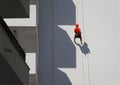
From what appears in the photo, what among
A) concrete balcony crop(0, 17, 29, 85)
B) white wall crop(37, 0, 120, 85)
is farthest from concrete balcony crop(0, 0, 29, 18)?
white wall crop(37, 0, 120, 85)

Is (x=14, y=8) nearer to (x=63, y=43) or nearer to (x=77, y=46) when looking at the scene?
(x=63, y=43)

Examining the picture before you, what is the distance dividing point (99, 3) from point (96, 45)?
2214 millimetres

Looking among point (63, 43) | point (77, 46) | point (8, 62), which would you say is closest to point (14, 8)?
point (8, 62)

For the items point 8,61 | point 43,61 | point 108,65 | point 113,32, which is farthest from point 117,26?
point 8,61

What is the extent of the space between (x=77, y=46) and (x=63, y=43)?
2.29ft

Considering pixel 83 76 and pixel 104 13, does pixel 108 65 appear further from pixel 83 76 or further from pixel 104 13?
pixel 104 13

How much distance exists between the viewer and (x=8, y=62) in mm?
10789

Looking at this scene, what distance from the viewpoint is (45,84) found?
19.5 meters

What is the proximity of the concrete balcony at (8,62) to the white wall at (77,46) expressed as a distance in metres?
6.78

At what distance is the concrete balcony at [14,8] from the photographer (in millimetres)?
12790

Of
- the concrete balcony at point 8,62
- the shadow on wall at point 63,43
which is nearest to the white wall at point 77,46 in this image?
the shadow on wall at point 63,43

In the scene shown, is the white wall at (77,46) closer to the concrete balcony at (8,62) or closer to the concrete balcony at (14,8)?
the concrete balcony at (14,8)

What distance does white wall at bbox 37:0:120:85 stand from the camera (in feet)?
64.2

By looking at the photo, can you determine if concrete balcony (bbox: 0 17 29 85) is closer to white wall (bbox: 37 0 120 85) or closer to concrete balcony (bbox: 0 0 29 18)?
concrete balcony (bbox: 0 0 29 18)
